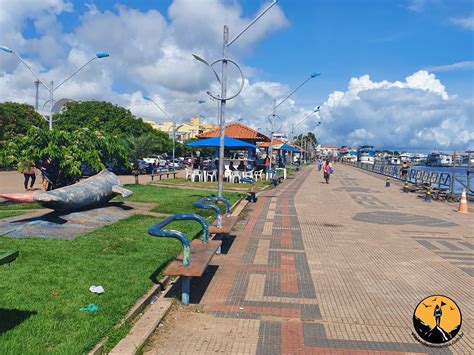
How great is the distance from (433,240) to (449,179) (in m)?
15.6

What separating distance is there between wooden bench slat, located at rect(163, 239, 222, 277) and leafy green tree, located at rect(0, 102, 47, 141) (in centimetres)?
3745

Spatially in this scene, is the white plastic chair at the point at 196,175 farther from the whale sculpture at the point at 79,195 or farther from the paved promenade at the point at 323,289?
the paved promenade at the point at 323,289

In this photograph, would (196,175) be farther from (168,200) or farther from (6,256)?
(6,256)

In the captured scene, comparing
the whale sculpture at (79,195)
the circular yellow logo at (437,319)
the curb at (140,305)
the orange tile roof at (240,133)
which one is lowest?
the curb at (140,305)

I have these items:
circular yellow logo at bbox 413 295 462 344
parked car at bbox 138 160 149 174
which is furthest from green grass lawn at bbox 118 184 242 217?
parked car at bbox 138 160 149 174

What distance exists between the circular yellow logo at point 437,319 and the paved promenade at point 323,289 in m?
0.15

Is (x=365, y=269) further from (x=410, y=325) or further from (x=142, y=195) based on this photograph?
(x=142, y=195)

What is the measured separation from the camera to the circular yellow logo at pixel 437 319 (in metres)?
4.02

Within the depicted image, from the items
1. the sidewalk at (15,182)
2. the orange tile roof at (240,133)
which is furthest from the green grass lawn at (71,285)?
the orange tile roof at (240,133)

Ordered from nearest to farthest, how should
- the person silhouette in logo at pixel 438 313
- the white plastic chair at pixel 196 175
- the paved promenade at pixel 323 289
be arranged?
the person silhouette in logo at pixel 438 313 < the paved promenade at pixel 323 289 < the white plastic chair at pixel 196 175

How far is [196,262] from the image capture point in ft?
19.4

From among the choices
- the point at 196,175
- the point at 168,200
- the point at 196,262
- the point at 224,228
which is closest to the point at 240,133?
the point at 196,175

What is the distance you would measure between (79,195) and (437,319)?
8.32 m

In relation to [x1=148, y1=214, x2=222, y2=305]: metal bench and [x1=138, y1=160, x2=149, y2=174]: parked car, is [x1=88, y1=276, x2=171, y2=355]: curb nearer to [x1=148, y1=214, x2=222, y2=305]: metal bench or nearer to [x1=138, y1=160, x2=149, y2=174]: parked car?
[x1=148, y1=214, x2=222, y2=305]: metal bench
